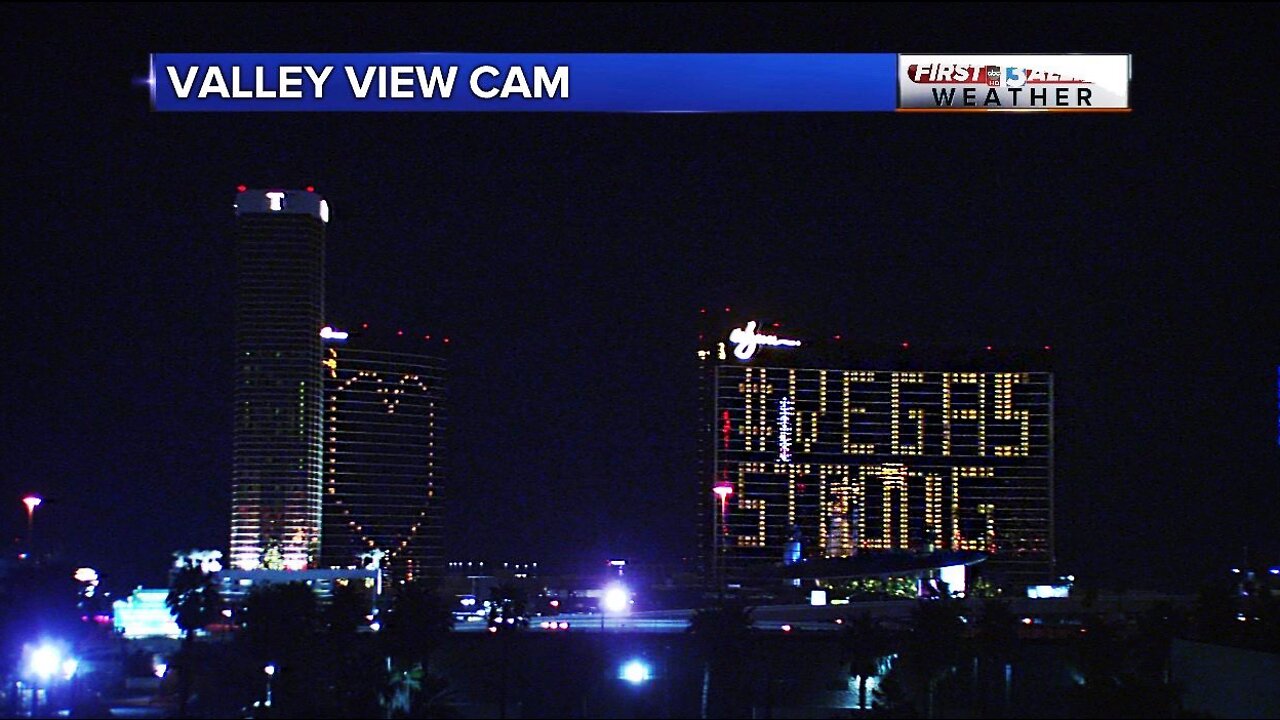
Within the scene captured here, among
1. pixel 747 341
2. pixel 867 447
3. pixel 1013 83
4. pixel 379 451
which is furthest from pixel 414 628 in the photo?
pixel 867 447

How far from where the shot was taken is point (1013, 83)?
19625mm

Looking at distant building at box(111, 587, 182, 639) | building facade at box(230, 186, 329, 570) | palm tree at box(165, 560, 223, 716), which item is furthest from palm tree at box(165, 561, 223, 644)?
building facade at box(230, 186, 329, 570)

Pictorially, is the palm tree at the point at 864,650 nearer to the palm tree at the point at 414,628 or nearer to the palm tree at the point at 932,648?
the palm tree at the point at 932,648

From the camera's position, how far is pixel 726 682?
67.3m

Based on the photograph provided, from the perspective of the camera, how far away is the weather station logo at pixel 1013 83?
1961 cm

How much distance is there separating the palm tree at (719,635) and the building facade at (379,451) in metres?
115

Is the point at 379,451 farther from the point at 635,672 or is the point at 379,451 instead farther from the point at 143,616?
the point at 635,672

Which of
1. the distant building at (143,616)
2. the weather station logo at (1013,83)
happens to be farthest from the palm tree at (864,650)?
the distant building at (143,616)

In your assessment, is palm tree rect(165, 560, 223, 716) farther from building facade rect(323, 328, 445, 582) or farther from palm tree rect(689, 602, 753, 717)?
building facade rect(323, 328, 445, 582)

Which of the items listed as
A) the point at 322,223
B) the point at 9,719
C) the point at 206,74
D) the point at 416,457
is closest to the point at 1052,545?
the point at 416,457

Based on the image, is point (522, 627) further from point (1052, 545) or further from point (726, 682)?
point (1052, 545)

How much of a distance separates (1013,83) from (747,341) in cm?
16166

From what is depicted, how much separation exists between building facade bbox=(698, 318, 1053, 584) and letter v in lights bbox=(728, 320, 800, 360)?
0.15 meters

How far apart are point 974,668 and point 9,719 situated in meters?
35.6
